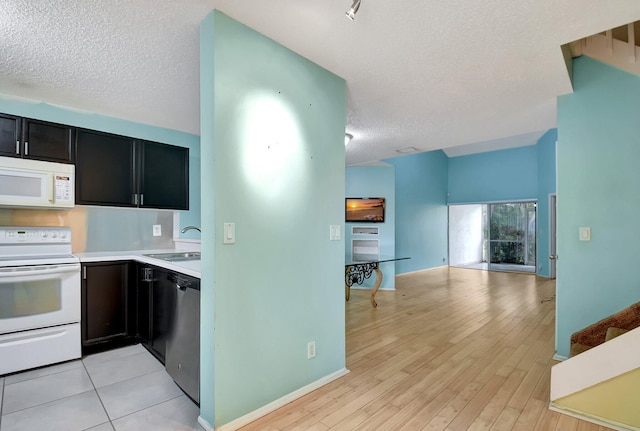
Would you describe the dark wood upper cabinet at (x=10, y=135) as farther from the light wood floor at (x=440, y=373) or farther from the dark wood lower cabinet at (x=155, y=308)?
the light wood floor at (x=440, y=373)

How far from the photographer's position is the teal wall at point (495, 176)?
8.13m

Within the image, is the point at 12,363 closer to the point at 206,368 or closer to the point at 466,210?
the point at 206,368

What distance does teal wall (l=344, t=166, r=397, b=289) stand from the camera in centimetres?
611

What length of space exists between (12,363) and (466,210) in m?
10.9

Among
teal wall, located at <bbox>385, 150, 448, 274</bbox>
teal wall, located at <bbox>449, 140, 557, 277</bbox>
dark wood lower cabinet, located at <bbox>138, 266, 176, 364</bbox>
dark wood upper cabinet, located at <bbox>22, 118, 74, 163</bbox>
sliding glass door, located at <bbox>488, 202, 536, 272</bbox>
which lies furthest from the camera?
sliding glass door, located at <bbox>488, 202, 536, 272</bbox>

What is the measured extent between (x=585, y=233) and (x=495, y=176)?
6.72 metres

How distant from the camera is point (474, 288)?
6.14 metres

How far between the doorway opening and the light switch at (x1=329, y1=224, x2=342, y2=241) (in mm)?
7867

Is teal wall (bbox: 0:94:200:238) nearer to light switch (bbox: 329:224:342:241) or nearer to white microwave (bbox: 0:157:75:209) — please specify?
white microwave (bbox: 0:157:75:209)

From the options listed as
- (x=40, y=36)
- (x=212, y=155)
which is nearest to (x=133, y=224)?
(x=40, y=36)

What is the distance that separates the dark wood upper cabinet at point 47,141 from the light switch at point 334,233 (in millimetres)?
2718

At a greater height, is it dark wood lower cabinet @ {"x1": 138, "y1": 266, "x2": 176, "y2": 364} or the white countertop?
the white countertop

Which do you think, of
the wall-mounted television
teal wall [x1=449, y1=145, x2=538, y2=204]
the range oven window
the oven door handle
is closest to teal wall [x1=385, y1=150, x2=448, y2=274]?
teal wall [x1=449, y1=145, x2=538, y2=204]

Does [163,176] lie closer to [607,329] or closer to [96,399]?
[96,399]
